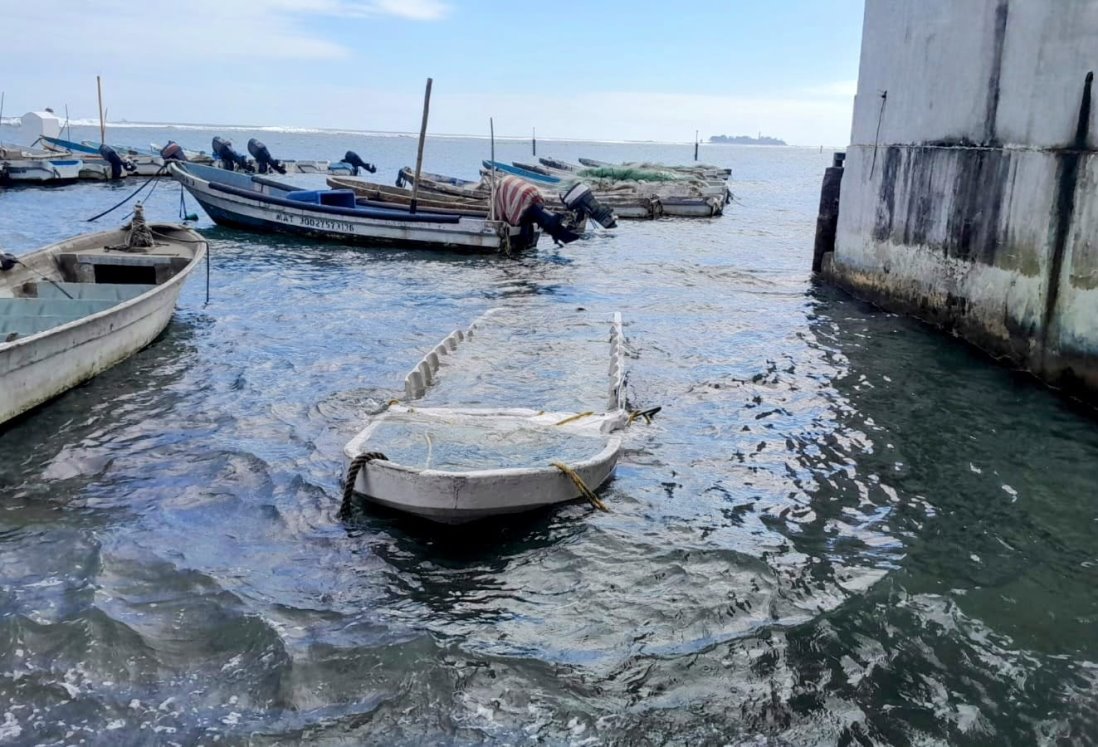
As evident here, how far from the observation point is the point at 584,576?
617cm

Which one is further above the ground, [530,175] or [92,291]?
[530,175]

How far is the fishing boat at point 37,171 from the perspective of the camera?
3797cm

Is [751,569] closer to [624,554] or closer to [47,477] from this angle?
[624,554]

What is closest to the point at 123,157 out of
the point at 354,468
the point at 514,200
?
the point at 514,200

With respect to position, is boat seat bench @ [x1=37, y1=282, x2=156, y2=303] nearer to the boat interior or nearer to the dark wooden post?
the boat interior

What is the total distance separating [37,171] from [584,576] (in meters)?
41.2

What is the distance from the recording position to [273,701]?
4750 millimetres

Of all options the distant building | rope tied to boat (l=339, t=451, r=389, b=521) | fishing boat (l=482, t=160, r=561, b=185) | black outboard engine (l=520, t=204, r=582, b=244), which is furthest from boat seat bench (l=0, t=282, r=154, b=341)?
the distant building

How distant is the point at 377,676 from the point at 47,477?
447 centimetres

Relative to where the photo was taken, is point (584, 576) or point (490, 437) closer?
point (584, 576)

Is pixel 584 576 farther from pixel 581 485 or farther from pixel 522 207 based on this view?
pixel 522 207

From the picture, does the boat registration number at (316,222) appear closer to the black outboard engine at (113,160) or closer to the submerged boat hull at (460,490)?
the submerged boat hull at (460,490)

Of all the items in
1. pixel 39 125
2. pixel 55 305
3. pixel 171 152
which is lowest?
pixel 55 305

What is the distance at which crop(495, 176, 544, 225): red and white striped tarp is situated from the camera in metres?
23.5
